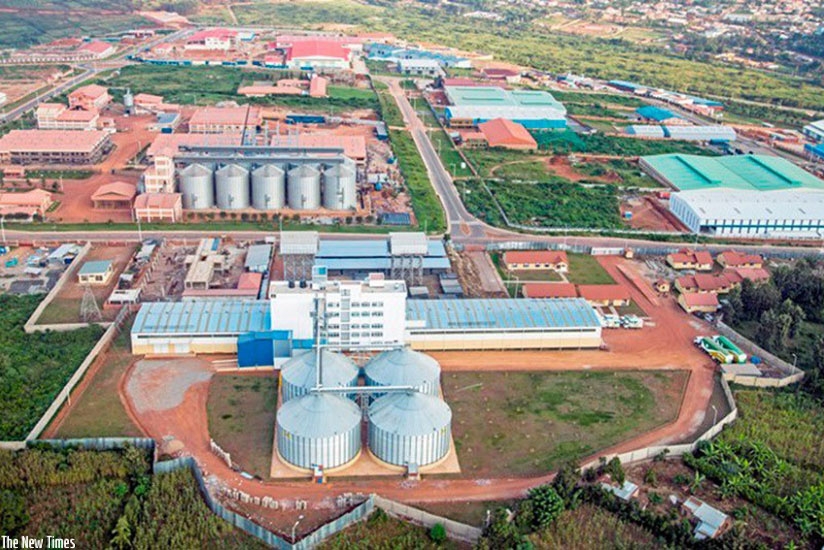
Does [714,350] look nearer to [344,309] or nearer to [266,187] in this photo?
[344,309]

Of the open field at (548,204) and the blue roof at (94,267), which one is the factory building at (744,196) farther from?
the blue roof at (94,267)

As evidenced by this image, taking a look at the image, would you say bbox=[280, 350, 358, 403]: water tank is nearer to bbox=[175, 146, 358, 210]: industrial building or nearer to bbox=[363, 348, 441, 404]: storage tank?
bbox=[363, 348, 441, 404]: storage tank

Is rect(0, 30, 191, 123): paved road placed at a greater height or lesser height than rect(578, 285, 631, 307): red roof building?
lesser

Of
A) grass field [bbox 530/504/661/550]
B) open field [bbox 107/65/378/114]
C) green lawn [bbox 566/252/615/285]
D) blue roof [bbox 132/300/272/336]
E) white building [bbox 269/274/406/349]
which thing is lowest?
open field [bbox 107/65/378/114]

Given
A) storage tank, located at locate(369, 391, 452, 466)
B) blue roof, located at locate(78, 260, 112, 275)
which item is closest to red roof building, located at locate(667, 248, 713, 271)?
storage tank, located at locate(369, 391, 452, 466)

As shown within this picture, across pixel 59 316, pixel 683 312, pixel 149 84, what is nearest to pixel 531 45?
pixel 149 84

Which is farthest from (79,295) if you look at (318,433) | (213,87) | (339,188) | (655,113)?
(655,113)

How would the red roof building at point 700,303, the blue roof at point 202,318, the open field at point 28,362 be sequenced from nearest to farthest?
the open field at point 28,362, the blue roof at point 202,318, the red roof building at point 700,303

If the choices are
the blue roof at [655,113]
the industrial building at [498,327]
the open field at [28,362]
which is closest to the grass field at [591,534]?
the industrial building at [498,327]

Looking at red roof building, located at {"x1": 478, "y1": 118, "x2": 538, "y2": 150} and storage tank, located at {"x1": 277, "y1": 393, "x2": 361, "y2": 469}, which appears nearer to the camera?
storage tank, located at {"x1": 277, "y1": 393, "x2": 361, "y2": 469}
